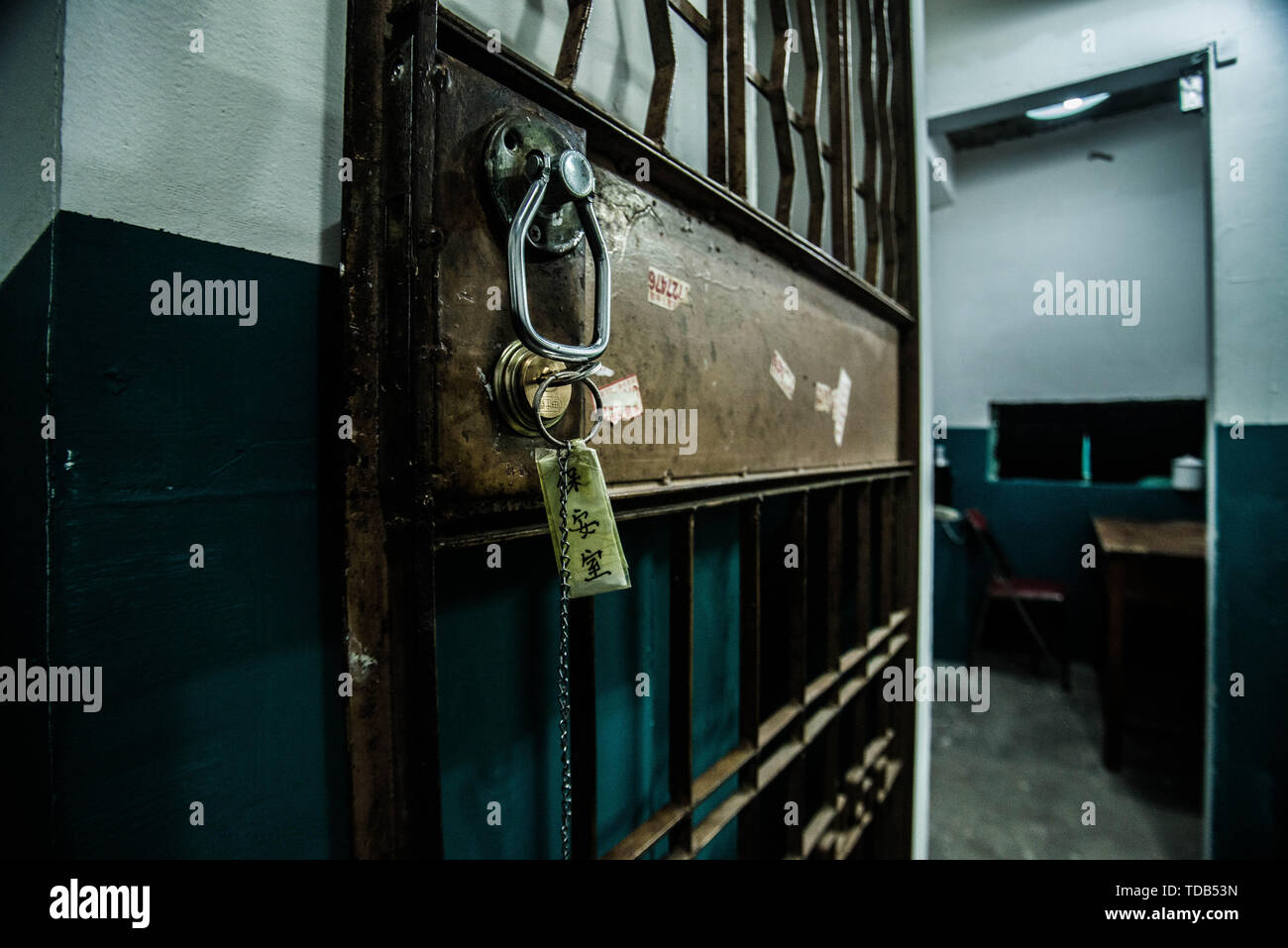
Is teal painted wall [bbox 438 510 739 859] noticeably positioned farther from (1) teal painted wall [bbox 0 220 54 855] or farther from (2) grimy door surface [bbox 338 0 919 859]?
(1) teal painted wall [bbox 0 220 54 855]

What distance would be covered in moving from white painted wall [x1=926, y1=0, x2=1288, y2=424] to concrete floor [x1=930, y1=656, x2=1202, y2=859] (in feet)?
5.69

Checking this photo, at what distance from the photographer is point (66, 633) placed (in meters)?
0.41

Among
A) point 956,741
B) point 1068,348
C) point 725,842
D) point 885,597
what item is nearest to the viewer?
point 725,842

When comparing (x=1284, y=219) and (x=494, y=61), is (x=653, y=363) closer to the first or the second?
(x=494, y=61)

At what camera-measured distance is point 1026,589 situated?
3.68 meters

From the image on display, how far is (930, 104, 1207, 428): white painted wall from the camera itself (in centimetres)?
389

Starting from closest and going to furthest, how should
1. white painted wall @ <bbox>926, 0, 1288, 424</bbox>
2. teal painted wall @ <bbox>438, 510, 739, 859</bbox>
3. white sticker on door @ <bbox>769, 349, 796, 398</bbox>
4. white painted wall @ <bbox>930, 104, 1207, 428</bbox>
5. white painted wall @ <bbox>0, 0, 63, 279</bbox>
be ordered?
white painted wall @ <bbox>0, 0, 63, 279</bbox> < teal painted wall @ <bbox>438, 510, 739, 859</bbox> < white sticker on door @ <bbox>769, 349, 796, 398</bbox> < white painted wall @ <bbox>926, 0, 1288, 424</bbox> < white painted wall @ <bbox>930, 104, 1207, 428</bbox>

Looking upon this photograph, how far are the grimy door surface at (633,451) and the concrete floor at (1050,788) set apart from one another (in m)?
1.07

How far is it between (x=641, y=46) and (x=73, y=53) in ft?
2.70

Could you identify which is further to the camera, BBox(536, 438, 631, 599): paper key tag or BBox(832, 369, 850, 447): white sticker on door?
BBox(832, 369, 850, 447): white sticker on door

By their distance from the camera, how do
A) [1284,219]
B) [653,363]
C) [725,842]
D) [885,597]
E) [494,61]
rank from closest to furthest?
1. [494,61]
2. [653,363]
3. [725,842]
4. [885,597]
5. [1284,219]

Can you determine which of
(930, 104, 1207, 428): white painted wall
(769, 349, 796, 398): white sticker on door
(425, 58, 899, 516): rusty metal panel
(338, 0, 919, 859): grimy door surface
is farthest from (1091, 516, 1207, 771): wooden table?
(769, 349, 796, 398): white sticker on door

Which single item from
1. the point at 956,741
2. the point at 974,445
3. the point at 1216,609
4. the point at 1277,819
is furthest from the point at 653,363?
the point at 974,445

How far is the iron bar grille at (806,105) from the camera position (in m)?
0.80
